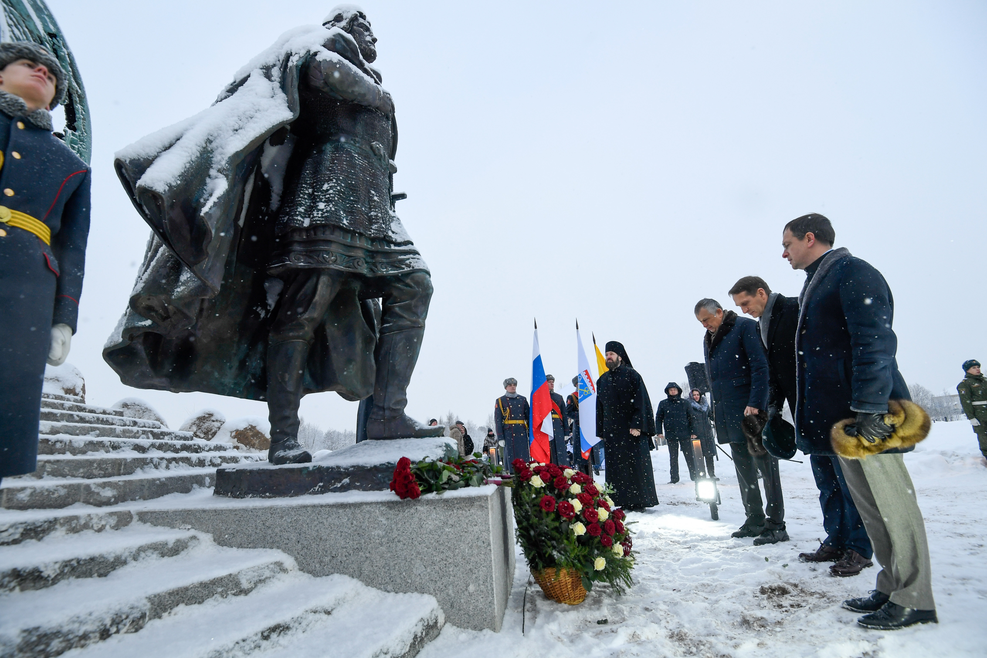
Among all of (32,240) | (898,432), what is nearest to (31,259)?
(32,240)

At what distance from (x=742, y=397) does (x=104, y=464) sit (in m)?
4.58

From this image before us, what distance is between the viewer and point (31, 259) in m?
1.44

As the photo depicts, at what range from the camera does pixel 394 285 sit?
282 centimetres

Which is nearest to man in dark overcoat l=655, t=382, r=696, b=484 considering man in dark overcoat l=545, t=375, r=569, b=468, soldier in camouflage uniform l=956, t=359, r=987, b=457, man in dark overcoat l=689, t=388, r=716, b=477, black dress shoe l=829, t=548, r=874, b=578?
man in dark overcoat l=689, t=388, r=716, b=477

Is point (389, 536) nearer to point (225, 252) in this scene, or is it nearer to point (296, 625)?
point (296, 625)

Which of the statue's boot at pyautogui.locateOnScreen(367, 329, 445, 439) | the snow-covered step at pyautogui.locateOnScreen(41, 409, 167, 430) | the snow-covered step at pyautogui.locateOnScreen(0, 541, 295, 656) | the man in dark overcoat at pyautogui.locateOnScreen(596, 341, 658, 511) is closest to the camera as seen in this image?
the snow-covered step at pyautogui.locateOnScreen(0, 541, 295, 656)

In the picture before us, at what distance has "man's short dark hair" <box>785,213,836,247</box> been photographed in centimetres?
283

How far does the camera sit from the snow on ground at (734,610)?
189 cm

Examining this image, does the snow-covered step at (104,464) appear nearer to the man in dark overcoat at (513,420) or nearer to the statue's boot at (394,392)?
the statue's boot at (394,392)

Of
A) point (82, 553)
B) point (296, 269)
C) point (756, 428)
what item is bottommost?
point (82, 553)

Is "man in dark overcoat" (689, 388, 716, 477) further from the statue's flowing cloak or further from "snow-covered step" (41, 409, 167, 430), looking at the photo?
"snow-covered step" (41, 409, 167, 430)

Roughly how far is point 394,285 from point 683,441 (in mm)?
9126

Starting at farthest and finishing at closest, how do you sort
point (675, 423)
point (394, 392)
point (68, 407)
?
point (675, 423), point (68, 407), point (394, 392)

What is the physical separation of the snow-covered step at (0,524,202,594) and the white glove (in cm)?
63
